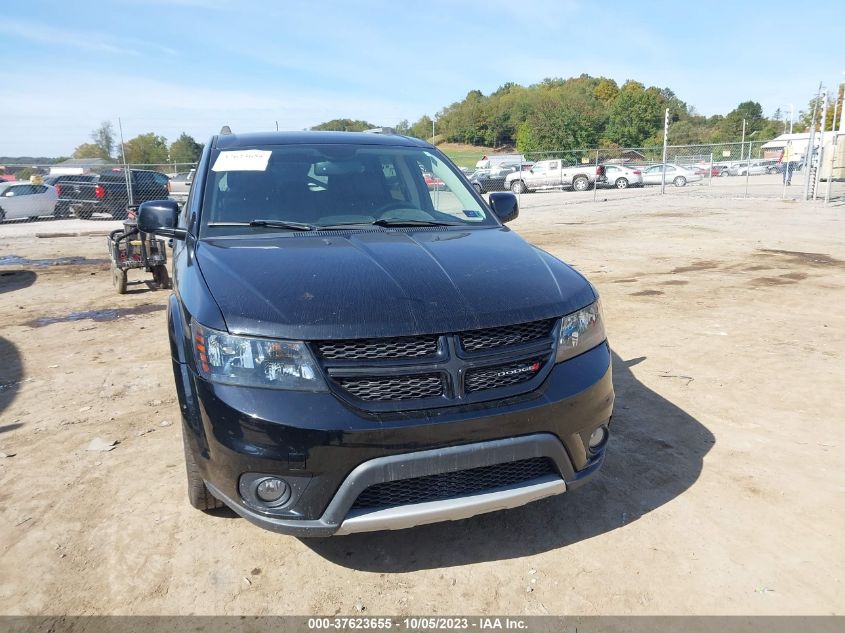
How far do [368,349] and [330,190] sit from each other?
5.42 feet

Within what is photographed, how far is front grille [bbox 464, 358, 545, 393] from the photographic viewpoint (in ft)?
7.73

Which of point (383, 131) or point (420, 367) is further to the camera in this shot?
point (383, 131)

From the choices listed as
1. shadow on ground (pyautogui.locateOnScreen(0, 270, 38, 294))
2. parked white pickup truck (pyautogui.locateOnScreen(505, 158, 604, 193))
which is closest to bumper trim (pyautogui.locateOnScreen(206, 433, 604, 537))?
shadow on ground (pyautogui.locateOnScreen(0, 270, 38, 294))

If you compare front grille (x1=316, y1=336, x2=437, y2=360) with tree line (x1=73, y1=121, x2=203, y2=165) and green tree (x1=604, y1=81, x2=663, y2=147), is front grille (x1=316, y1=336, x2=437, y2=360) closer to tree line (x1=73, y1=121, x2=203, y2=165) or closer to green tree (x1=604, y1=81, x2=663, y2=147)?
tree line (x1=73, y1=121, x2=203, y2=165)

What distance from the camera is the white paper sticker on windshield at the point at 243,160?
11.9ft

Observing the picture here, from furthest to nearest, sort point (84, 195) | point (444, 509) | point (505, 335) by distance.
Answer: point (84, 195) → point (505, 335) → point (444, 509)

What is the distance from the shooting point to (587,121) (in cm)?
8500

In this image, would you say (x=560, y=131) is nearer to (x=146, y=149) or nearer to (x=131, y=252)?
(x=146, y=149)

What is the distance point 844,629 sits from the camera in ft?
7.36

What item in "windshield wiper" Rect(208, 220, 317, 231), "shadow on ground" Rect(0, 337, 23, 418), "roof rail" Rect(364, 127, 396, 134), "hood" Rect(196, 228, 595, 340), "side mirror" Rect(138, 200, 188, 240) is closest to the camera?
"hood" Rect(196, 228, 595, 340)

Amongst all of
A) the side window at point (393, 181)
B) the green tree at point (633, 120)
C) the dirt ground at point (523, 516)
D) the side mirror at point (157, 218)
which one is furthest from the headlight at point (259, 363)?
the green tree at point (633, 120)

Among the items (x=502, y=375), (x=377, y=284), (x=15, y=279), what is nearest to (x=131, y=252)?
(x=15, y=279)

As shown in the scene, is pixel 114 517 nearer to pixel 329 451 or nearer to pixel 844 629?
pixel 329 451

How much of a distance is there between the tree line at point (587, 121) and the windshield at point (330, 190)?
74.2 metres
